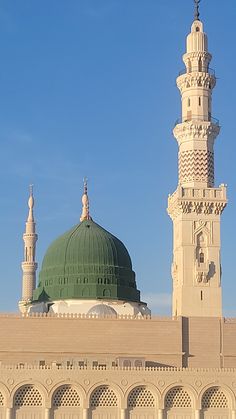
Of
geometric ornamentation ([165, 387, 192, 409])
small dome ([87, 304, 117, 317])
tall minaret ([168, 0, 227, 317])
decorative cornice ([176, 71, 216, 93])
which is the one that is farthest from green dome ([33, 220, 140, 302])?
geometric ornamentation ([165, 387, 192, 409])

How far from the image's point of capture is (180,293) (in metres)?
47.5

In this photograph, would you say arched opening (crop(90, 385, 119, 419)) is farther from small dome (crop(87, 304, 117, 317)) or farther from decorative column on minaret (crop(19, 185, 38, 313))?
decorative column on minaret (crop(19, 185, 38, 313))

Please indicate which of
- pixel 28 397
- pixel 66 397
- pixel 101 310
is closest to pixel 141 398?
pixel 66 397

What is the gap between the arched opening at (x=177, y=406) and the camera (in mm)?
41844

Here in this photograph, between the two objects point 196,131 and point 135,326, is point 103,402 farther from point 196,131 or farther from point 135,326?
point 196,131

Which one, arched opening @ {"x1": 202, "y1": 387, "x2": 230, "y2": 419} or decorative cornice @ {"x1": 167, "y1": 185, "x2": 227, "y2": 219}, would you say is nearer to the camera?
arched opening @ {"x1": 202, "y1": 387, "x2": 230, "y2": 419}

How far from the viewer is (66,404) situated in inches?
1618

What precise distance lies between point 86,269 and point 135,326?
755 centimetres

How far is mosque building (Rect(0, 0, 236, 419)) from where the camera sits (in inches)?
1619

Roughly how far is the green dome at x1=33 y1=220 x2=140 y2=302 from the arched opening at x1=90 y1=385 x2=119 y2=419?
10073 mm

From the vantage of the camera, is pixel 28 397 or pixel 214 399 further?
pixel 214 399

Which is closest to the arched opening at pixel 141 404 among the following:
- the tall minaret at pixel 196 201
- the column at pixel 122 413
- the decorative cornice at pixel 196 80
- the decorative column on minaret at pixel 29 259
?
the column at pixel 122 413

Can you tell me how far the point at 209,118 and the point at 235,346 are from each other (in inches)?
464

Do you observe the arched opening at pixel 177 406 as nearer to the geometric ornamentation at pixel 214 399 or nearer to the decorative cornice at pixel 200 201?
the geometric ornamentation at pixel 214 399
